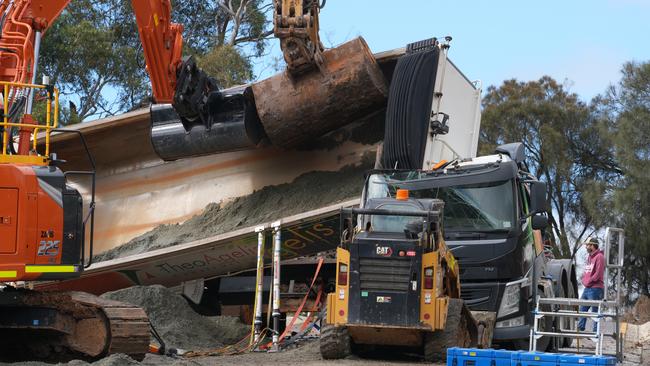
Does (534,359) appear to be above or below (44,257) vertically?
below

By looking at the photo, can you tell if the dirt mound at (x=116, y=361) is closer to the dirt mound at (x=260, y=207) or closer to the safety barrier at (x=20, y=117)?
the safety barrier at (x=20, y=117)

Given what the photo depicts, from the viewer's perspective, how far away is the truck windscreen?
504 inches

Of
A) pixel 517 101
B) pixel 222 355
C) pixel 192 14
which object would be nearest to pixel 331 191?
pixel 222 355

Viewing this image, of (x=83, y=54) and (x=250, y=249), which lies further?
(x=83, y=54)

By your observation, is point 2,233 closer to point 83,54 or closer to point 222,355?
point 222,355

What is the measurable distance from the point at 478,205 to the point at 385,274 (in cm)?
185

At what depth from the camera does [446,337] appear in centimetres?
1150

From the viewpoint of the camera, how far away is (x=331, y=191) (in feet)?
52.0

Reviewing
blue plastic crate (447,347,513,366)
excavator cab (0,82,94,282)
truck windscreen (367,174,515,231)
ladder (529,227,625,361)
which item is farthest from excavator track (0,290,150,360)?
ladder (529,227,625,361)

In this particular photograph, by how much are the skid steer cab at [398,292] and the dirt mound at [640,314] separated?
1659 centimetres

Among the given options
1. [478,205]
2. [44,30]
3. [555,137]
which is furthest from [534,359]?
[555,137]

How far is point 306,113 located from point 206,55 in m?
19.2

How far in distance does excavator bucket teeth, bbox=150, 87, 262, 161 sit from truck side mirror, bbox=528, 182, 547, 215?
4.63 metres

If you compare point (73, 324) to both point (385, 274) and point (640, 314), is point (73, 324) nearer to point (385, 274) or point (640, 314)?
point (385, 274)
